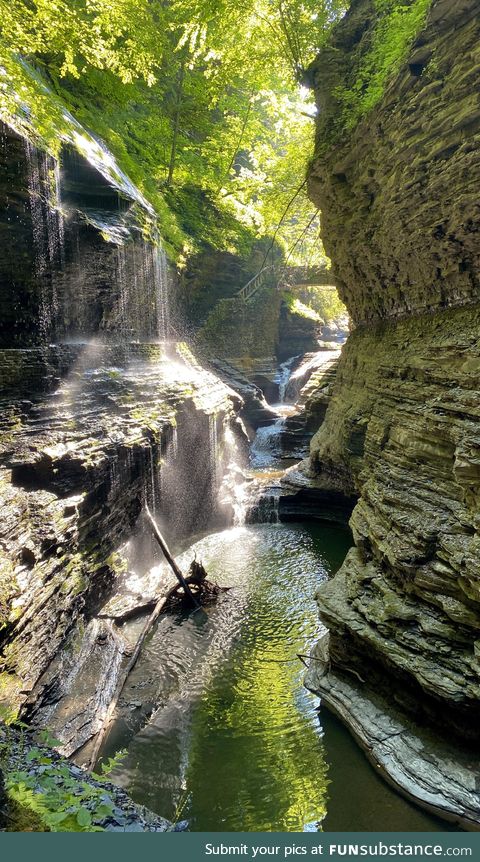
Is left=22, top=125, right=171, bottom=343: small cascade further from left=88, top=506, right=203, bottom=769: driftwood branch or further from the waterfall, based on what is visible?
left=88, top=506, right=203, bottom=769: driftwood branch

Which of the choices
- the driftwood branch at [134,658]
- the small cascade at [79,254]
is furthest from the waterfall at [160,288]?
the driftwood branch at [134,658]

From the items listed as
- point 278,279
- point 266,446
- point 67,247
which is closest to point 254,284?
point 278,279

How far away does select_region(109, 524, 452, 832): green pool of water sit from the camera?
5281mm

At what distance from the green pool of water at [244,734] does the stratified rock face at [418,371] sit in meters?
1.18

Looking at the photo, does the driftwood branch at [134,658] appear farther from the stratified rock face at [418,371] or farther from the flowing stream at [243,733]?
the stratified rock face at [418,371]

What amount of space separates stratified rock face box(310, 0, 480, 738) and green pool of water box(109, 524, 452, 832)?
3.87ft

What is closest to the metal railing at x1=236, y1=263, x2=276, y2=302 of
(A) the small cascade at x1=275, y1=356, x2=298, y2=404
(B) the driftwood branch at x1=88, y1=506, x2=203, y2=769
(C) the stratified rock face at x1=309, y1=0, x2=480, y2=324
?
(A) the small cascade at x1=275, y1=356, x2=298, y2=404

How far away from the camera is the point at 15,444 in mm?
8531

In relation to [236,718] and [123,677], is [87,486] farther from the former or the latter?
[236,718]

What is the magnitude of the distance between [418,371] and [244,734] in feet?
25.1

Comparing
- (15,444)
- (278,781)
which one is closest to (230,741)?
(278,781)

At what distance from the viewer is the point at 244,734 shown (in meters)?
6.64

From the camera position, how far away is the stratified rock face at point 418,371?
591 centimetres

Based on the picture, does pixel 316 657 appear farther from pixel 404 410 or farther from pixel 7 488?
pixel 7 488
